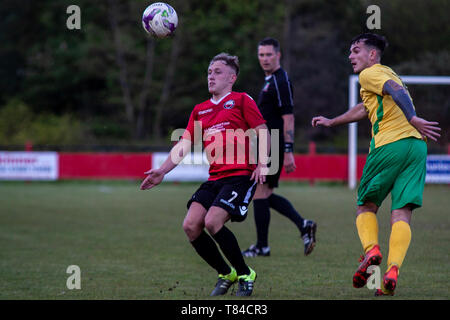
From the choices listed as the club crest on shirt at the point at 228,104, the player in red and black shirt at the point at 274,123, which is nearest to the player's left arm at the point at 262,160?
the club crest on shirt at the point at 228,104

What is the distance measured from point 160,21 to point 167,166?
1.86 meters

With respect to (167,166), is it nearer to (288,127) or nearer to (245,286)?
(245,286)

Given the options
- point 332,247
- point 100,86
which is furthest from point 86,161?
point 100,86

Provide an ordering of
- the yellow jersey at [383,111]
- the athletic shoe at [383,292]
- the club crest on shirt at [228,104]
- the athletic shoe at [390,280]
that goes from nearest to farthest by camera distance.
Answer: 1. the athletic shoe at [390,280]
2. the athletic shoe at [383,292]
3. the yellow jersey at [383,111]
4. the club crest on shirt at [228,104]

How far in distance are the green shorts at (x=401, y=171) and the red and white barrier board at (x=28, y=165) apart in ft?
60.2

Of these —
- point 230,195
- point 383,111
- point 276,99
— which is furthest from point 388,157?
point 276,99

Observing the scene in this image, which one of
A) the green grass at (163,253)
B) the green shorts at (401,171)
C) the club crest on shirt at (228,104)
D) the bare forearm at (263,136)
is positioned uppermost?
the club crest on shirt at (228,104)

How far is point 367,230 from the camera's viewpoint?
5.93 meters

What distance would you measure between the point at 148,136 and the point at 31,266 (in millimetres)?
36355

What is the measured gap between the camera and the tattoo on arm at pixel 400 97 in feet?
18.4

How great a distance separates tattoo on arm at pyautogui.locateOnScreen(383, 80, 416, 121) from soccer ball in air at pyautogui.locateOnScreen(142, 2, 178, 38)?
2578 mm

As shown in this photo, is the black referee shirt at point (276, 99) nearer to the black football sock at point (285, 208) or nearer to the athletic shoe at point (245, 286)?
the black football sock at point (285, 208)

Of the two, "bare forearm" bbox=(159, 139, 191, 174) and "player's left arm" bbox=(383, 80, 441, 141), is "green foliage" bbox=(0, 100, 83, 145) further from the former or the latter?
"player's left arm" bbox=(383, 80, 441, 141)
